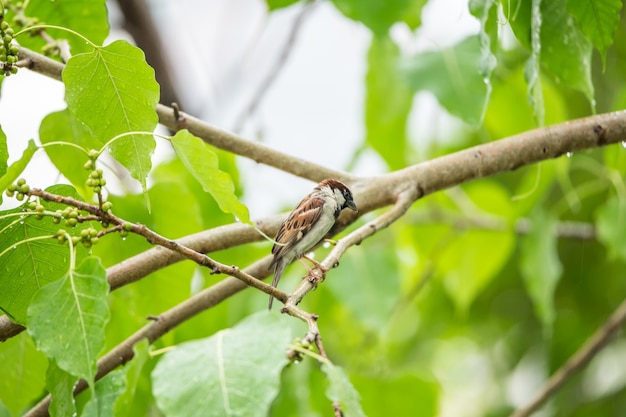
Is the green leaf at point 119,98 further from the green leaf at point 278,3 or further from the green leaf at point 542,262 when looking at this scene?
the green leaf at point 542,262

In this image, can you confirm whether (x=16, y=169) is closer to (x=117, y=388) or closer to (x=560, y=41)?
(x=117, y=388)

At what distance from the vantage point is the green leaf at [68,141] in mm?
2521

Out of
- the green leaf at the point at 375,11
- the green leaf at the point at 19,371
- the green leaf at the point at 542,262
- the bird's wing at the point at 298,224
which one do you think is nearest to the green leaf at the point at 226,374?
the bird's wing at the point at 298,224

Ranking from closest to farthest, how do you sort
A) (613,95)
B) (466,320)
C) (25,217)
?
(25,217) → (613,95) → (466,320)

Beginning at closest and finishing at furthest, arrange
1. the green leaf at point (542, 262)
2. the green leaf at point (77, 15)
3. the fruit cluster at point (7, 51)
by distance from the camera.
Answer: the fruit cluster at point (7, 51) < the green leaf at point (77, 15) < the green leaf at point (542, 262)

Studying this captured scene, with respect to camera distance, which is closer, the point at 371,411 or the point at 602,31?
the point at 602,31

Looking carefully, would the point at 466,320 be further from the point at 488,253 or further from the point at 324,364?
the point at 324,364

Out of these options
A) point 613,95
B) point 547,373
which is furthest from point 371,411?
point 613,95

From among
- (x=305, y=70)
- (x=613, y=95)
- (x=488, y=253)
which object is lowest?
(x=488, y=253)

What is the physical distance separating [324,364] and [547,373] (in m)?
3.92

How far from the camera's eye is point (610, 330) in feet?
12.2

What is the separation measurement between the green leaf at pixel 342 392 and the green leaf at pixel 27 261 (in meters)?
0.78

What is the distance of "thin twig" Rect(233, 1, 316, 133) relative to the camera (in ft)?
14.7

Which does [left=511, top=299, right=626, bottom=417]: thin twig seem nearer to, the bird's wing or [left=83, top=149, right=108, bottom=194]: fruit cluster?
the bird's wing
